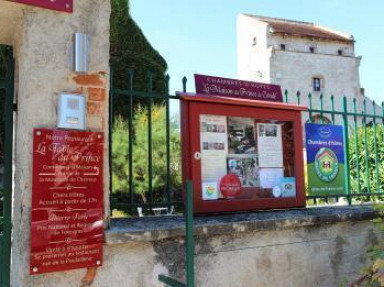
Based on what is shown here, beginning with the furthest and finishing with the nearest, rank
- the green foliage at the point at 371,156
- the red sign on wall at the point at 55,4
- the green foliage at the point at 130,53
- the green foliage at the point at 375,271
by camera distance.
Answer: the green foliage at the point at 130,53 → the green foliage at the point at 371,156 → the green foliage at the point at 375,271 → the red sign on wall at the point at 55,4

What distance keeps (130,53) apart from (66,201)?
1107 centimetres

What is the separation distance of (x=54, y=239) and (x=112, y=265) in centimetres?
43

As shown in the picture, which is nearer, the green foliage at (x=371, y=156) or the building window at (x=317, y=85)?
the green foliage at (x=371, y=156)

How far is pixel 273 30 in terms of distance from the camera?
30.2m

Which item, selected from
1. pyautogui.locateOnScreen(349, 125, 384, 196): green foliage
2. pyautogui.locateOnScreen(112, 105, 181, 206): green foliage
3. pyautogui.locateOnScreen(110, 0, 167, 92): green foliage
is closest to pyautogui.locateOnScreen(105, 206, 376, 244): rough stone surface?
pyautogui.locateOnScreen(349, 125, 384, 196): green foliage

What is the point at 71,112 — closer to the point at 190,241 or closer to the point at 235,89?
the point at 190,241

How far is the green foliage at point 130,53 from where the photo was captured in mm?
12648

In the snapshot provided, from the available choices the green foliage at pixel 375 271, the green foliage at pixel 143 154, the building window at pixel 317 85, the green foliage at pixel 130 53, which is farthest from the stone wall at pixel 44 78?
the building window at pixel 317 85

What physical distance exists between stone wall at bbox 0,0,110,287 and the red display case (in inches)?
30.8

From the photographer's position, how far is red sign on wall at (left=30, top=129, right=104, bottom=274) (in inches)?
94.7

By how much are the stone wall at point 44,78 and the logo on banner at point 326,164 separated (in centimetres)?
225

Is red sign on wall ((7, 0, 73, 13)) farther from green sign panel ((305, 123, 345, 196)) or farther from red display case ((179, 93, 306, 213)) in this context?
green sign panel ((305, 123, 345, 196))

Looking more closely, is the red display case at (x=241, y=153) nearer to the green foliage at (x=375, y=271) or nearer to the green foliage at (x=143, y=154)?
the green foliage at (x=375, y=271)

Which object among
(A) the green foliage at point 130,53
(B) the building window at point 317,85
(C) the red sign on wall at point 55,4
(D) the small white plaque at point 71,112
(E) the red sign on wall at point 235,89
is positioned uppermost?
(B) the building window at point 317,85
